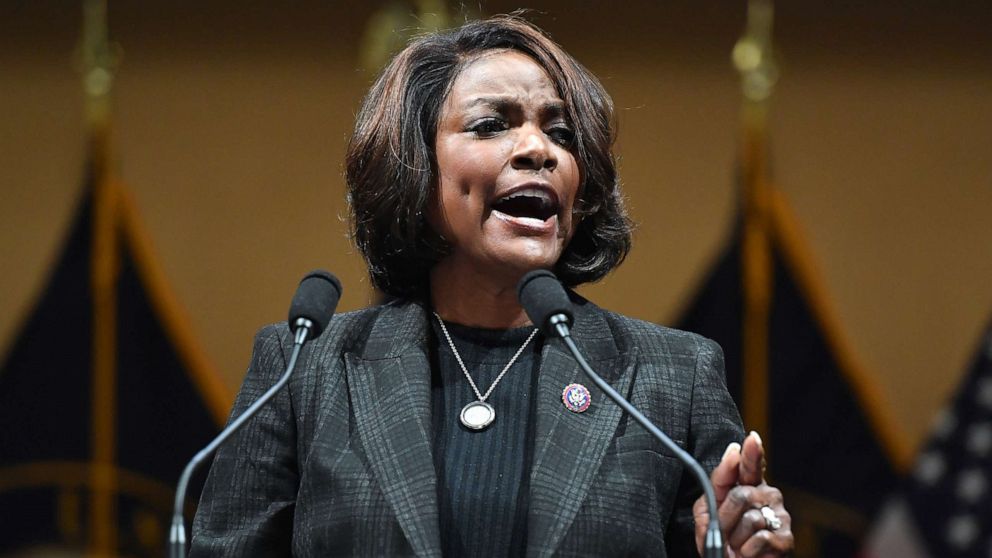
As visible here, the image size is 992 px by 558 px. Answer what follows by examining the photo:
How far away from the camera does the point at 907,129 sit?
425cm

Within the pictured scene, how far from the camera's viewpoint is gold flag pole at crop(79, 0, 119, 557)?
3.95 meters

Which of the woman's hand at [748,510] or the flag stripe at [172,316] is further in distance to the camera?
the flag stripe at [172,316]

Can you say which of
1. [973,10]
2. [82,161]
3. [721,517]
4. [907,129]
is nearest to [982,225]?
[907,129]

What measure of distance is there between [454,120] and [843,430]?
94.0 inches

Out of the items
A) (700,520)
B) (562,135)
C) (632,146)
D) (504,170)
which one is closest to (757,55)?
(632,146)

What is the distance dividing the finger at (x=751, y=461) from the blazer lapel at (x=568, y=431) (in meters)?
0.21

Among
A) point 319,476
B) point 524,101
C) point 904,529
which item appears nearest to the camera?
point 319,476

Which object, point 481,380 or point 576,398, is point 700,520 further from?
point 481,380

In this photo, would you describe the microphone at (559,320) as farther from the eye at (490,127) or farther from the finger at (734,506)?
the eye at (490,127)

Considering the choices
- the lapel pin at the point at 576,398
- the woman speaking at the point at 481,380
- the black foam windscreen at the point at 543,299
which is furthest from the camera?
the lapel pin at the point at 576,398

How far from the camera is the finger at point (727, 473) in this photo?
58.9 inches

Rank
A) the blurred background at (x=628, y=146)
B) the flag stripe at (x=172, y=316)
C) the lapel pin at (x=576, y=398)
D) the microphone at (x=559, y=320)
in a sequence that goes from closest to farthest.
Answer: the microphone at (x=559, y=320), the lapel pin at (x=576, y=398), the flag stripe at (x=172, y=316), the blurred background at (x=628, y=146)

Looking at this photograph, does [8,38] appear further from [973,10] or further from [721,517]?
[721,517]

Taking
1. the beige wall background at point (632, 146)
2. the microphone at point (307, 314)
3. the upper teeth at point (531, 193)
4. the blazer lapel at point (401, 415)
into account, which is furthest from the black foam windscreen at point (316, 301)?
the beige wall background at point (632, 146)
